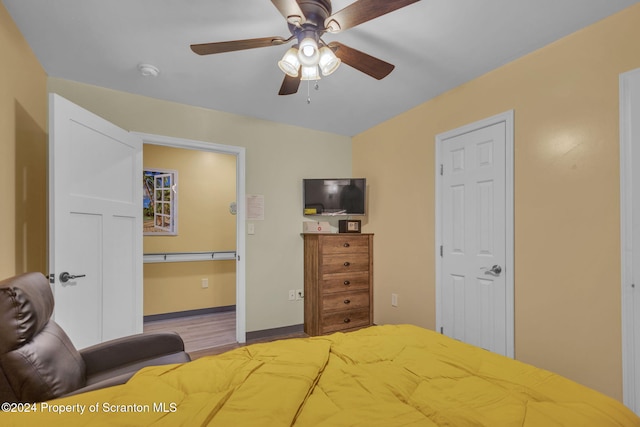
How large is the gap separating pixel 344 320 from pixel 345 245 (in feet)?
2.73

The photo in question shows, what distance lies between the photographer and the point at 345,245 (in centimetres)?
346

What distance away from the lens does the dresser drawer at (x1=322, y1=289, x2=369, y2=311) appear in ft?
10.8

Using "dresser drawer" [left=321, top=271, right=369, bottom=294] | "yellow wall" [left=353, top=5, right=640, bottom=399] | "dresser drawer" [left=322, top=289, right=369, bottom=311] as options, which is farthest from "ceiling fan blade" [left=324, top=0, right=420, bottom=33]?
"dresser drawer" [left=322, top=289, right=369, bottom=311]

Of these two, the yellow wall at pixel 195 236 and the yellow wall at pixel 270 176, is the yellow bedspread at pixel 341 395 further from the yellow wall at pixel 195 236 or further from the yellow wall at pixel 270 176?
the yellow wall at pixel 195 236

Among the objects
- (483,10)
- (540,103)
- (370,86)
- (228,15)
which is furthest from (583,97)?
(228,15)

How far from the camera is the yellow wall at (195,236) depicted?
4105mm

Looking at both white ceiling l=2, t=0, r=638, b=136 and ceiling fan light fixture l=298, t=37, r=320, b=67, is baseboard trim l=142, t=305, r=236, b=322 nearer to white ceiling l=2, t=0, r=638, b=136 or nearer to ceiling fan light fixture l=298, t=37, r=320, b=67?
white ceiling l=2, t=0, r=638, b=136

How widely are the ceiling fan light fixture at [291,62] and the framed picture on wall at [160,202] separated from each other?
315 centimetres

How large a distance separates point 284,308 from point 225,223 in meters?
1.76

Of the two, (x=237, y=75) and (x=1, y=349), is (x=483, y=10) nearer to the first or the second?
(x=237, y=75)

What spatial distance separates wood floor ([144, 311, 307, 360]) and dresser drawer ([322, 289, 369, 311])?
55 cm

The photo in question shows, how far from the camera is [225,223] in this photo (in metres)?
4.62

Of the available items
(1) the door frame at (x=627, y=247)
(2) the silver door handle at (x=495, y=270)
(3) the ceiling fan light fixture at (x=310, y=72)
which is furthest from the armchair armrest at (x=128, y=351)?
(1) the door frame at (x=627, y=247)

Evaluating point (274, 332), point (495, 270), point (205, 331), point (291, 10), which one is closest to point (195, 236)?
point (205, 331)
